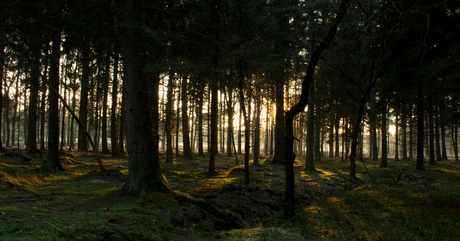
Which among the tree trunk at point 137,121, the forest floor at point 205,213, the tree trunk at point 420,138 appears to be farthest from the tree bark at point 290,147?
the tree trunk at point 420,138

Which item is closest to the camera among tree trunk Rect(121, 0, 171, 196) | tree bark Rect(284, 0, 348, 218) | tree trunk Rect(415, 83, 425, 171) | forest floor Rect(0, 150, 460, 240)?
forest floor Rect(0, 150, 460, 240)

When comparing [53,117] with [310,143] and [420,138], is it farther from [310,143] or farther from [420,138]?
[420,138]

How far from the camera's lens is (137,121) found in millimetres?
6371

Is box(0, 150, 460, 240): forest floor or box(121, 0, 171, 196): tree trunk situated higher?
box(121, 0, 171, 196): tree trunk

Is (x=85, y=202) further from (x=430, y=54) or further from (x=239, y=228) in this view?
(x=430, y=54)

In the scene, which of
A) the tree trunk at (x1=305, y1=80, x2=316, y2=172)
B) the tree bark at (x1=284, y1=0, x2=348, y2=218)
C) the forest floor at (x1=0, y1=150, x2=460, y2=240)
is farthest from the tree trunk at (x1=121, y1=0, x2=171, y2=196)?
the tree trunk at (x1=305, y1=80, x2=316, y2=172)

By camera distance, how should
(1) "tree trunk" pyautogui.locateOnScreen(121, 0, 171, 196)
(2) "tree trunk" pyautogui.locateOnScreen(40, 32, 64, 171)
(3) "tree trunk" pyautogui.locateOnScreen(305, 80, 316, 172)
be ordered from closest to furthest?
(1) "tree trunk" pyautogui.locateOnScreen(121, 0, 171, 196) → (2) "tree trunk" pyautogui.locateOnScreen(40, 32, 64, 171) → (3) "tree trunk" pyautogui.locateOnScreen(305, 80, 316, 172)

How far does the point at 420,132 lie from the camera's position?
701 inches

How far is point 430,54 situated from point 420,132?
11963 millimetres

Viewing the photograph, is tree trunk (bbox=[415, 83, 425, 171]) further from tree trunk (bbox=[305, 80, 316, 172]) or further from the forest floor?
the forest floor

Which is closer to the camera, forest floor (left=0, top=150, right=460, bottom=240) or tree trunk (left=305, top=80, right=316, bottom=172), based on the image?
forest floor (left=0, top=150, right=460, bottom=240)

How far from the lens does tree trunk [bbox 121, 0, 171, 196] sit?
6320 millimetres

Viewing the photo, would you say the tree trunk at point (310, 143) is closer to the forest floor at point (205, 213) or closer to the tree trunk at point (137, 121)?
the forest floor at point (205, 213)

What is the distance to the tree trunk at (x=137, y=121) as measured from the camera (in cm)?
632
